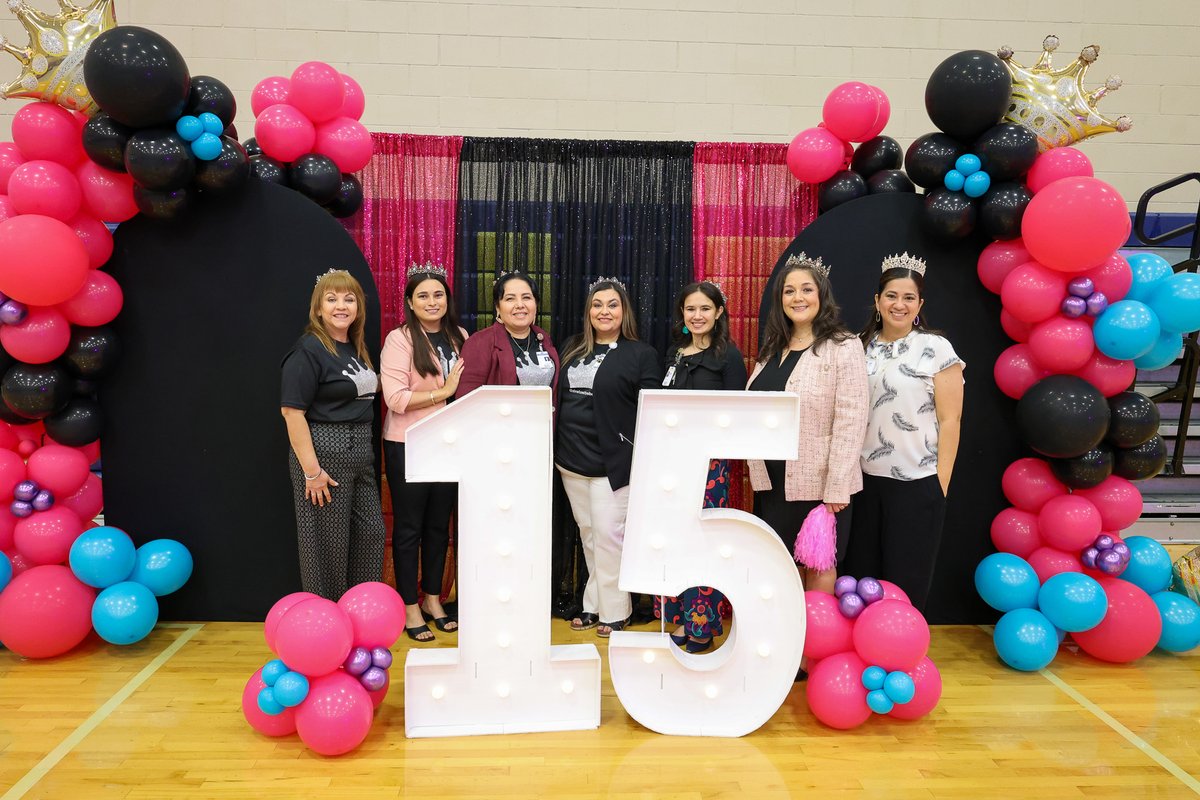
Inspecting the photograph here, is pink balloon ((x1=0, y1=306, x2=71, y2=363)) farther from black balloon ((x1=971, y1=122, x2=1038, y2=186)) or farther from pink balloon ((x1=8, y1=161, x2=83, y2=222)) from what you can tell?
black balloon ((x1=971, y1=122, x2=1038, y2=186))

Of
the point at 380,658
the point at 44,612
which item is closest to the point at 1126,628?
the point at 380,658

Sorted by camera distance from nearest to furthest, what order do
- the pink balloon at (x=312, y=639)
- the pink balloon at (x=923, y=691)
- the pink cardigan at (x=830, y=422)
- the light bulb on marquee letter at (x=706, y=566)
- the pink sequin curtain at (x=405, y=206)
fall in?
the pink balloon at (x=312, y=639) → the light bulb on marquee letter at (x=706, y=566) → the pink balloon at (x=923, y=691) → the pink cardigan at (x=830, y=422) → the pink sequin curtain at (x=405, y=206)

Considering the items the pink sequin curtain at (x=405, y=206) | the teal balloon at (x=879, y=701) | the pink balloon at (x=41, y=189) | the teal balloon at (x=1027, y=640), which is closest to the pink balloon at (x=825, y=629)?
the teal balloon at (x=879, y=701)

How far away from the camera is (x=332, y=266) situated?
125 inches

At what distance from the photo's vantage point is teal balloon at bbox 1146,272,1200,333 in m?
2.82

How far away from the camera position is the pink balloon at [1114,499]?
9.99ft

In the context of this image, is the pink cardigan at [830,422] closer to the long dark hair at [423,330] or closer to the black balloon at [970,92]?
the black balloon at [970,92]

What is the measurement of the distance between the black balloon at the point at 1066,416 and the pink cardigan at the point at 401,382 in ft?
7.58

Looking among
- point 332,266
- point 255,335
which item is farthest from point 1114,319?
point 255,335

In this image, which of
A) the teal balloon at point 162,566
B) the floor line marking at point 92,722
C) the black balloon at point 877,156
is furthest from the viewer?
the black balloon at point 877,156

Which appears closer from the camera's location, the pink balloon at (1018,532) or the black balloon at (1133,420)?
the black balloon at (1133,420)

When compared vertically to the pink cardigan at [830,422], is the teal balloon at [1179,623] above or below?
below

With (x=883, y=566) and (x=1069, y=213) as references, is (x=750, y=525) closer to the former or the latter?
(x=883, y=566)

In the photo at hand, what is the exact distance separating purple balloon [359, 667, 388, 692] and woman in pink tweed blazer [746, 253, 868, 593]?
55.5 inches
